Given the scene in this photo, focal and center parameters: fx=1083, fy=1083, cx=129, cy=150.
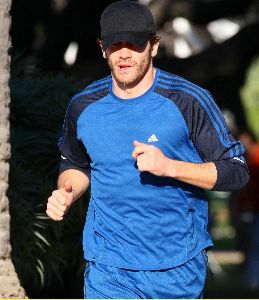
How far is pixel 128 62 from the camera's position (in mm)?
4871

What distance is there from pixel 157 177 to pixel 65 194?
16.9 inches

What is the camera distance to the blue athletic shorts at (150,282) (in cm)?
488

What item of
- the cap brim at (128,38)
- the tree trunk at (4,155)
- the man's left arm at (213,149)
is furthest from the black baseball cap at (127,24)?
the tree trunk at (4,155)

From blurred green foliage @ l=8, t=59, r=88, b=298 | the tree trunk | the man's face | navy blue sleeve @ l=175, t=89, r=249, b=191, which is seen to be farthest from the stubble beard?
blurred green foliage @ l=8, t=59, r=88, b=298

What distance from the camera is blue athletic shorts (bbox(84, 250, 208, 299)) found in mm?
4875

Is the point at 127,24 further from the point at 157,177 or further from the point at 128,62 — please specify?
the point at 157,177

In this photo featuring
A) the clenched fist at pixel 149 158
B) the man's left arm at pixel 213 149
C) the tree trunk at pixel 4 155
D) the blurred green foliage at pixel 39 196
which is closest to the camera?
the clenched fist at pixel 149 158

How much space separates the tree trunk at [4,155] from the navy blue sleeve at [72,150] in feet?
1.69

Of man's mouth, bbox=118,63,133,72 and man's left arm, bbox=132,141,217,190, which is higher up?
man's mouth, bbox=118,63,133,72

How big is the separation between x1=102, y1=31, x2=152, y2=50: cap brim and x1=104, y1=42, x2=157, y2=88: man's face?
3cm

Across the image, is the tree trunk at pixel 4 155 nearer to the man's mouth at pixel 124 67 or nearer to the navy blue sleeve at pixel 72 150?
the navy blue sleeve at pixel 72 150

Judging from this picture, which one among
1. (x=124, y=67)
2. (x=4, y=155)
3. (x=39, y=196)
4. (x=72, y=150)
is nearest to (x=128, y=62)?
(x=124, y=67)

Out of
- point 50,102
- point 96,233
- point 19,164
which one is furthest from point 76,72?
point 96,233

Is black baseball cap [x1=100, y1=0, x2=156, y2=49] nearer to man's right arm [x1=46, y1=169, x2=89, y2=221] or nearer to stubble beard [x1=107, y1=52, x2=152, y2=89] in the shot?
stubble beard [x1=107, y1=52, x2=152, y2=89]
